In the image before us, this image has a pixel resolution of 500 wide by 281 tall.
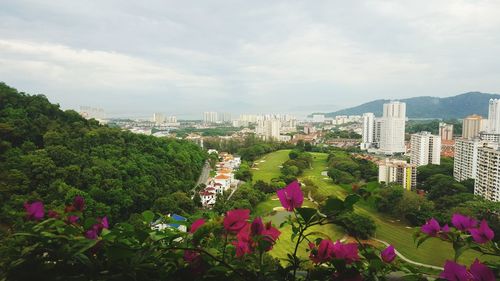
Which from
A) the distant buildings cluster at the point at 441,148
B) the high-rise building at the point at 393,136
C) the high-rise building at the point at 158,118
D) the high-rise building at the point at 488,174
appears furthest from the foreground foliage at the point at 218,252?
the high-rise building at the point at 158,118

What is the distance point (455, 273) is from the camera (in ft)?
1.34

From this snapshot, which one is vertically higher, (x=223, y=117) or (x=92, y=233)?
(x=223, y=117)

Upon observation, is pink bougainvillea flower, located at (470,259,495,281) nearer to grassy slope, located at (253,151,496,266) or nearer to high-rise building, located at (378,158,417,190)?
grassy slope, located at (253,151,496,266)

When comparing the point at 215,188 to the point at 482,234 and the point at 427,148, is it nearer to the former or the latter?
the point at 482,234

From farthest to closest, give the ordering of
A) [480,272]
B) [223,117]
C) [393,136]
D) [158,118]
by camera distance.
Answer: [223,117]
[158,118]
[393,136]
[480,272]

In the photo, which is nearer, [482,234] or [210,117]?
[482,234]

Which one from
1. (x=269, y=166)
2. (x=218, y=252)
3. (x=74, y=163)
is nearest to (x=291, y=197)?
(x=218, y=252)

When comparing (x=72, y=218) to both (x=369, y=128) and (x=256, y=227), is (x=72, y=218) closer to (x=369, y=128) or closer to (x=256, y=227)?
(x=256, y=227)

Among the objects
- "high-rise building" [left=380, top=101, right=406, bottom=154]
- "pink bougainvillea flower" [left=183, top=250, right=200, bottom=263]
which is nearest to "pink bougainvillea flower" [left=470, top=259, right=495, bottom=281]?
"pink bougainvillea flower" [left=183, top=250, right=200, bottom=263]

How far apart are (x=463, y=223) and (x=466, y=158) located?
17231 mm

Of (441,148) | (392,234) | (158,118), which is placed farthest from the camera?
(158,118)

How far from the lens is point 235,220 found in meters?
0.49

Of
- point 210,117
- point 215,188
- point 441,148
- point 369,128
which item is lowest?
point 215,188

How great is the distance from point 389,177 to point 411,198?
504 centimetres
